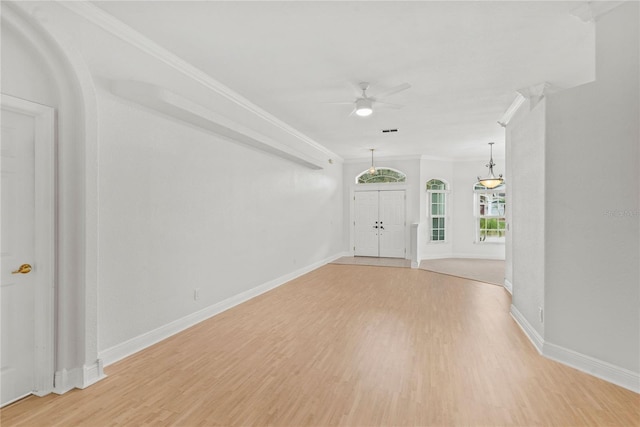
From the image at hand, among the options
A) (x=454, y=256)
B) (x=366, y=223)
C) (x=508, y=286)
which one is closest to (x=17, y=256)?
(x=508, y=286)

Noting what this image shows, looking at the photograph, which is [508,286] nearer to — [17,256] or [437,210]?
[437,210]

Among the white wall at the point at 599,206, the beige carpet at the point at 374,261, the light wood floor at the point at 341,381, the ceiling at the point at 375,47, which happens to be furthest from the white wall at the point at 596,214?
the beige carpet at the point at 374,261

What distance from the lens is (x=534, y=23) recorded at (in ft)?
9.45

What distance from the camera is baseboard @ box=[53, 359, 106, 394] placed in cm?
248

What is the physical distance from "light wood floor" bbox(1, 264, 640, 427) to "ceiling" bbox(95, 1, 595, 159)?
300 centimetres

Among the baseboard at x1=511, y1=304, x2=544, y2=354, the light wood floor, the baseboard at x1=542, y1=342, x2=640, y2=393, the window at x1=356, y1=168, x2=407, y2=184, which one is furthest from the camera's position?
the window at x1=356, y1=168, x2=407, y2=184

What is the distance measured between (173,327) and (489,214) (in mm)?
9093

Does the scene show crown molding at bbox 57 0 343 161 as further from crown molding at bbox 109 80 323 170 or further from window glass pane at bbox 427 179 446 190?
window glass pane at bbox 427 179 446 190

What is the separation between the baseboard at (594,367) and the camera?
8.47 feet

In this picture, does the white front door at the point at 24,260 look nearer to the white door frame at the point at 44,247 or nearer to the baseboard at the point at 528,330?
the white door frame at the point at 44,247

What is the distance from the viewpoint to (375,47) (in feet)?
10.7

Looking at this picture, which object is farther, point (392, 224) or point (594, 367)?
point (392, 224)

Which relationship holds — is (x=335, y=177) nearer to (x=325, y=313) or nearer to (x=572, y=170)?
(x=325, y=313)

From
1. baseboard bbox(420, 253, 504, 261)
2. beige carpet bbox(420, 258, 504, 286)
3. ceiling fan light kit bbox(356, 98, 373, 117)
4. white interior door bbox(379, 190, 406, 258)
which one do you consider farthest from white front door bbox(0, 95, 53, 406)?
baseboard bbox(420, 253, 504, 261)
